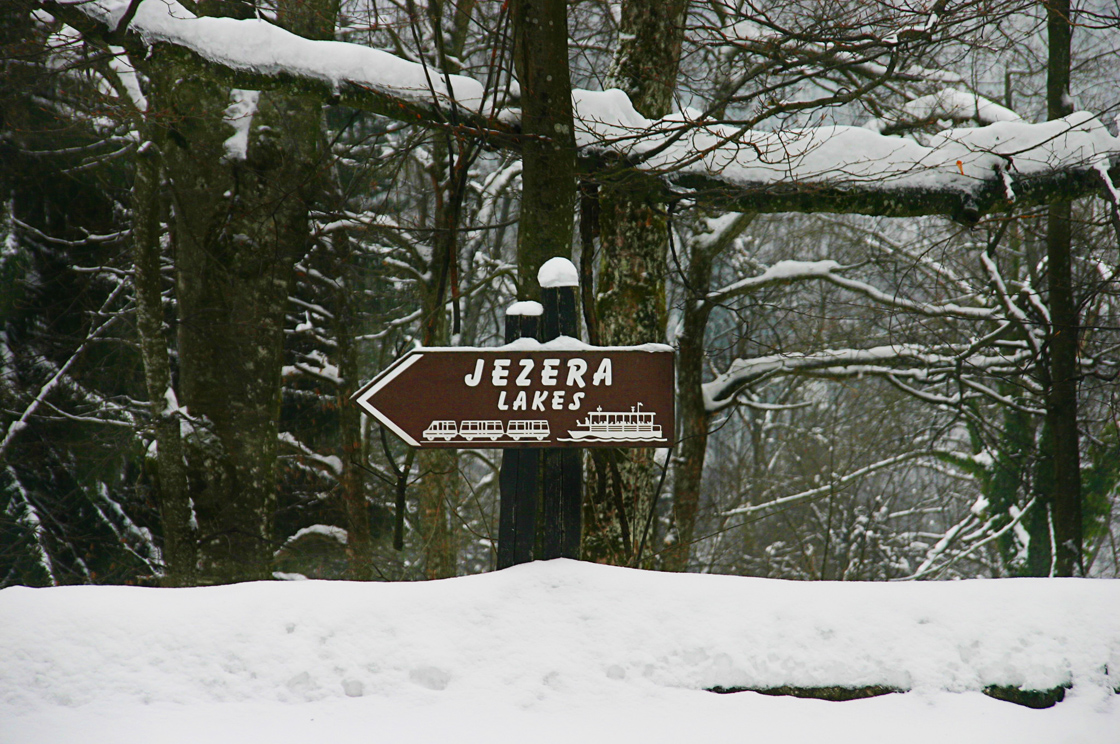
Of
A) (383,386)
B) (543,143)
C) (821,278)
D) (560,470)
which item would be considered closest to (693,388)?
(821,278)

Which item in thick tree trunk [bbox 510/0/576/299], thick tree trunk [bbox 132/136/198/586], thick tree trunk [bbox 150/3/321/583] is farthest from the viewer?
thick tree trunk [bbox 132/136/198/586]

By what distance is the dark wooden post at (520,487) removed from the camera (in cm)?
307

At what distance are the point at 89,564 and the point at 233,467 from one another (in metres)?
5.53

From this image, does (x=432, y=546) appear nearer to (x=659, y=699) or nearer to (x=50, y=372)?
(x=50, y=372)

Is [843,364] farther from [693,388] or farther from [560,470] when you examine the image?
[560,470]

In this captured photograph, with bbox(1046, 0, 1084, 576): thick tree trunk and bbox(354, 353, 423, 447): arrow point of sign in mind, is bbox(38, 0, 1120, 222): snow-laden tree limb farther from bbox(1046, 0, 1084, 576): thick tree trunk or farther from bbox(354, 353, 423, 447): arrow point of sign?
bbox(1046, 0, 1084, 576): thick tree trunk

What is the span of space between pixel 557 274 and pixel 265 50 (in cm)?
236

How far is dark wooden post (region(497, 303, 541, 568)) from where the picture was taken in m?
3.07

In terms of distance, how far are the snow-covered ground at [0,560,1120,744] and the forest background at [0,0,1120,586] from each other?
1021 millimetres

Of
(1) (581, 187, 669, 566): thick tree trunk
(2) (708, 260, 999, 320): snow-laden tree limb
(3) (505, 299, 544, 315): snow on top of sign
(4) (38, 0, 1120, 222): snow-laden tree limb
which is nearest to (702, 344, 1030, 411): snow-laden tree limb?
(2) (708, 260, 999, 320): snow-laden tree limb

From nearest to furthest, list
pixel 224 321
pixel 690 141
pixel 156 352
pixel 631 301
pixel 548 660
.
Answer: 1. pixel 548 660
2. pixel 690 141
3. pixel 631 301
4. pixel 224 321
5. pixel 156 352

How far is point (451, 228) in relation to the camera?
4004mm

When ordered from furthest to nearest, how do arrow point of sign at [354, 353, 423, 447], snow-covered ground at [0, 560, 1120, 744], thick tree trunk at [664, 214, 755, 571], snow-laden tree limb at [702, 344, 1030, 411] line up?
thick tree trunk at [664, 214, 755, 571], snow-laden tree limb at [702, 344, 1030, 411], arrow point of sign at [354, 353, 423, 447], snow-covered ground at [0, 560, 1120, 744]

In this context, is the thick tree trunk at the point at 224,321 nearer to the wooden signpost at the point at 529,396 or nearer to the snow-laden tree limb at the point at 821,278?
the wooden signpost at the point at 529,396
